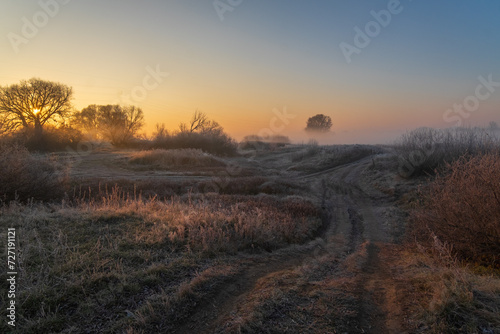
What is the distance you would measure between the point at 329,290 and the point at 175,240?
3981 millimetres

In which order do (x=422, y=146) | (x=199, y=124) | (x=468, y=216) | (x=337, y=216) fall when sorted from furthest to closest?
(x=199, y=124)
(x=422, y=146)
(x=337, y=216)
(x=468, y=216)

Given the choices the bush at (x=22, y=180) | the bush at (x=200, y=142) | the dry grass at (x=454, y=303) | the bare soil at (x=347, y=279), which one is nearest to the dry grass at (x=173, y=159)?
the bush at (x=200, y=142)

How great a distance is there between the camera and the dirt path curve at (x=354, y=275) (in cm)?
405

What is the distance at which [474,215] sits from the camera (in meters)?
6.18

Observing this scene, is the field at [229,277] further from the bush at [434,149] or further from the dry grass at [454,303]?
the bush at [434,149]

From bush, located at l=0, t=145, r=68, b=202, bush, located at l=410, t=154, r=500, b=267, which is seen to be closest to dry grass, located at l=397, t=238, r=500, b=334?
bush, located at l=410, t=154, r=500, b=267

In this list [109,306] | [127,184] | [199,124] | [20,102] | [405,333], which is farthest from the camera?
[199,124]

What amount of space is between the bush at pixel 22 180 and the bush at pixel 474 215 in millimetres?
13081

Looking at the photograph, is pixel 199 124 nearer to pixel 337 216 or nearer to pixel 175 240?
pixel 337 216

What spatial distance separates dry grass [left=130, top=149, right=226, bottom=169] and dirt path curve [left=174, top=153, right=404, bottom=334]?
18.8 m

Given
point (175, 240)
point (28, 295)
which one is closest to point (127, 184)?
point (175, 240)

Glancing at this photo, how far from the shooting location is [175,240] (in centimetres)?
693

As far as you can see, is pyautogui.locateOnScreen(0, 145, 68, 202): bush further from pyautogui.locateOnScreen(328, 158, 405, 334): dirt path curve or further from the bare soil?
pyautogui.locateOnScreen(328, 158, 405, 334): dirt path curve

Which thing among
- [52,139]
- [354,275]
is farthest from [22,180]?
[52,139]
